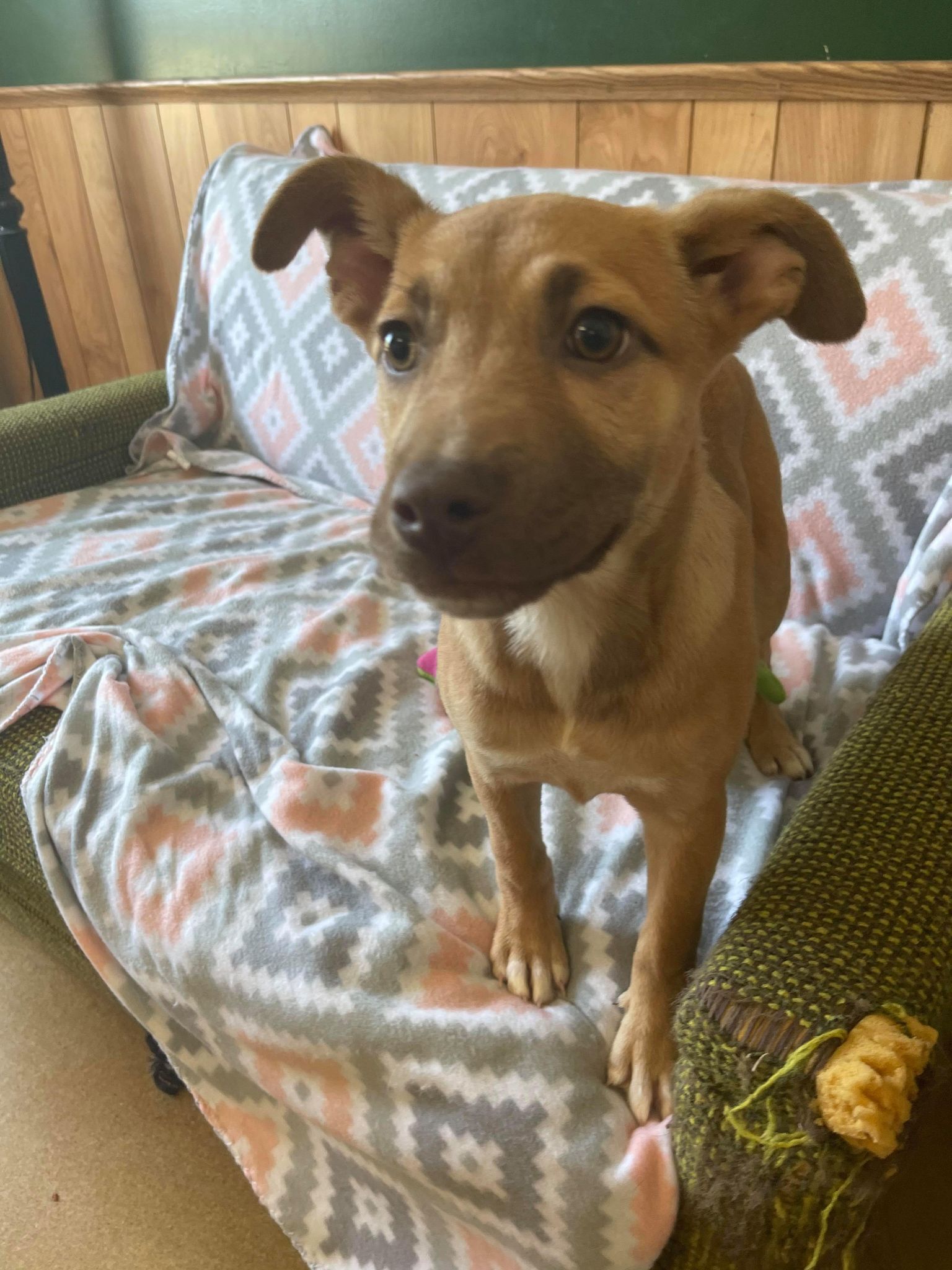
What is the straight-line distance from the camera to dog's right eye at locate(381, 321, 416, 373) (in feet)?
3.54

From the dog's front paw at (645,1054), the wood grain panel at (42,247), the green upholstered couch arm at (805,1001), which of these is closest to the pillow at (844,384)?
the green upholstered couch arm at (805,1001)

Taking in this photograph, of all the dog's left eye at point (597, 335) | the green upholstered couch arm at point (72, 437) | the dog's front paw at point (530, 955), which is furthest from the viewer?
the green upholstered couch arm at point (72, 437)

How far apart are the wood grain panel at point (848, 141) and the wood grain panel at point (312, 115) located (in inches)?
54.7

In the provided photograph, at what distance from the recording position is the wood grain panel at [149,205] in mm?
3250

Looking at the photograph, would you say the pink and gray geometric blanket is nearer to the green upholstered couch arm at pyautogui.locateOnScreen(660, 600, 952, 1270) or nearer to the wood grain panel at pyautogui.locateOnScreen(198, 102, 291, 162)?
the green upholstered couch arm at pyautogui.locateOnScreen(660, 600, 952, 1270)

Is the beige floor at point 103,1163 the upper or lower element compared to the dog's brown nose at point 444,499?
lower

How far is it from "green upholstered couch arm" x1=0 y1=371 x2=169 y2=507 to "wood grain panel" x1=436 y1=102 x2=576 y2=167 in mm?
1178

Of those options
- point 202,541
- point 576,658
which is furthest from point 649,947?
point 202,541

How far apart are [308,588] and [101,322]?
228 centimetres

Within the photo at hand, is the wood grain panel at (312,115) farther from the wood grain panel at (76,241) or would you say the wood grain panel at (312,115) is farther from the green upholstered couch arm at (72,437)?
the wood grain panel at (76,241)

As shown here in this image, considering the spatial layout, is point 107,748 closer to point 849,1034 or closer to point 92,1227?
point 92,1227

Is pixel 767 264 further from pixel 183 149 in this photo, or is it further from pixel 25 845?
pixel 183 149

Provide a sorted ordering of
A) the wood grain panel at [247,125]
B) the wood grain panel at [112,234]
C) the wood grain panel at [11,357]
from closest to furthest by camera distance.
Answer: the wood grain panel at [247,125] → the wood grain panel at [112,234] → the wood grain panel at [11,357]

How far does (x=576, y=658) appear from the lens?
3.76 feet
